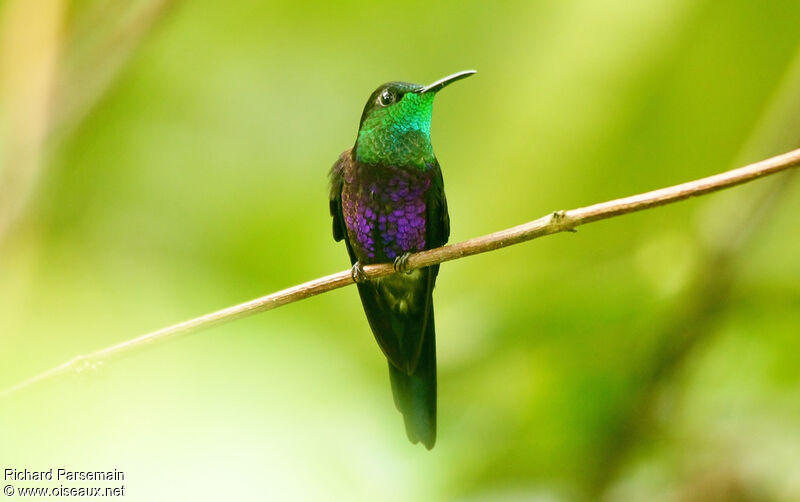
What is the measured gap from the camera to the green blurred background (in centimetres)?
154

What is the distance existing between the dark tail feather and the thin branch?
35cm

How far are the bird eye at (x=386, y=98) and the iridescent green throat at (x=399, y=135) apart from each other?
0.02 m

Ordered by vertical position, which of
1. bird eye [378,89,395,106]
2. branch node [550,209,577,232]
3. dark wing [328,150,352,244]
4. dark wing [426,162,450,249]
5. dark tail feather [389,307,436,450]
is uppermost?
bird eye [378,89,395,106]

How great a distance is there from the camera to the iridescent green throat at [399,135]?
2223mm

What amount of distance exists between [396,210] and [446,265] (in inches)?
10.3

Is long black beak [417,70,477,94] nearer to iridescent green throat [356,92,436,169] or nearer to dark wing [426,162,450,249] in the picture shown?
iridescent green throat [356,92,436,169]

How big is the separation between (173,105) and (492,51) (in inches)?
44.4

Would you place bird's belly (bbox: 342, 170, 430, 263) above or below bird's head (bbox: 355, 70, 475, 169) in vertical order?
below

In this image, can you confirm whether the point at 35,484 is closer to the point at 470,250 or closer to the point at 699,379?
the point at 470,250

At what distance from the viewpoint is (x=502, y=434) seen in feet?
5.73

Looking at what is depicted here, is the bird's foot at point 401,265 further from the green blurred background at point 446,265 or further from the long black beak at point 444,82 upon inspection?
the long black beak at point 444,82

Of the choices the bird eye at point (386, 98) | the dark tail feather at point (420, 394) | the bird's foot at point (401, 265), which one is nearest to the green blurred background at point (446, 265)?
the dark tail feather at point (420, 394)

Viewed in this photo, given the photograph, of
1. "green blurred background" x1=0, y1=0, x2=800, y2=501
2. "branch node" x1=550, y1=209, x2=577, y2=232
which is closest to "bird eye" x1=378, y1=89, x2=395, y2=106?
"green blurred background" x1=0, y1=0, x2=800, y2=501

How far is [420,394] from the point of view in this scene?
6.38 feet
